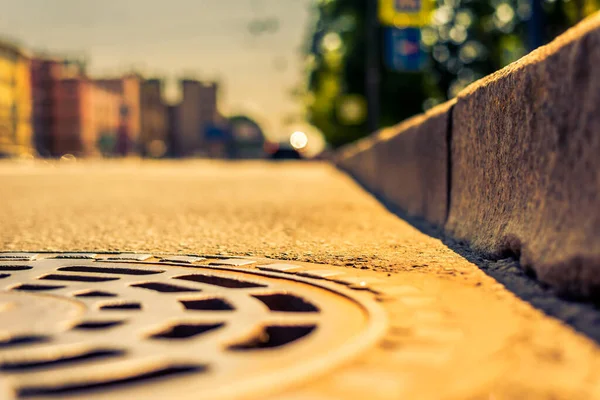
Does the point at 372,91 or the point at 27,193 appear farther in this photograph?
the point at 372,91

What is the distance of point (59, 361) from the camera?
6.23 ft

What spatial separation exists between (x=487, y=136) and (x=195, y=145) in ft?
387

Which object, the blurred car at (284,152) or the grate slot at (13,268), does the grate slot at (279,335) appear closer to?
the grate slot at (13,268)

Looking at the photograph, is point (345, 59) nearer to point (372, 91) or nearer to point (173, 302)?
point (372, 91)

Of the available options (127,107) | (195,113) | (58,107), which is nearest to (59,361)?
(58,107)

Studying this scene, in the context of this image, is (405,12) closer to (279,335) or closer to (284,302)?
(284,302)

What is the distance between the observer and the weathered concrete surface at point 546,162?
2445 millimetres

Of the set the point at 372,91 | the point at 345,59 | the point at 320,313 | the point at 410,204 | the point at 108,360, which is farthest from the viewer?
the point at 345,59

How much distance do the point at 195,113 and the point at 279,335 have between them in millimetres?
121408

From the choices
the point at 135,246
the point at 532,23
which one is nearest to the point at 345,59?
the point at 532,23

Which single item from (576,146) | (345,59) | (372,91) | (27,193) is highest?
(345,59)

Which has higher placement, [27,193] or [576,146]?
[576,146]

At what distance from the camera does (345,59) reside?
3491cm

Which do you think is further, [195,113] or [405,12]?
[195,113]
